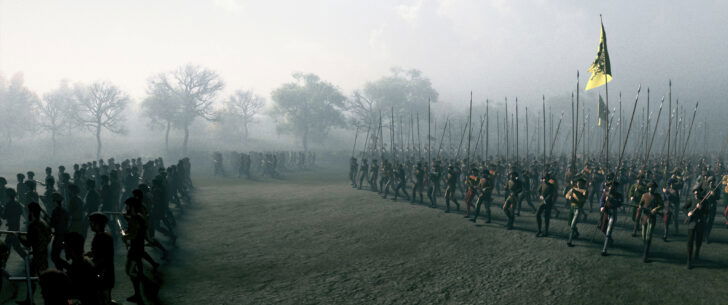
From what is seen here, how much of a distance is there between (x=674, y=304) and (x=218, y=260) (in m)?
9.24

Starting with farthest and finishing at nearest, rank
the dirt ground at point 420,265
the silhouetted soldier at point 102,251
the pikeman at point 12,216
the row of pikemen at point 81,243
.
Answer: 1. the pikeman at point 12,216
2. the dirt ground at point 420,265
3. the silhouetted soldier at point 102,251
4. the row of pikemen at point 81,243

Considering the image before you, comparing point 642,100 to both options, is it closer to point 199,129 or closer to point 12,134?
point 199,129

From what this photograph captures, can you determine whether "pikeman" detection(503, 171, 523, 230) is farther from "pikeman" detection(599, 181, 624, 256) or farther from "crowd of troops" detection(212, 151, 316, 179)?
"crowd of troops" detection(212, 151, 316, 179)

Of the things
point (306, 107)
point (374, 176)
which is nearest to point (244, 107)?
point (306, 107)

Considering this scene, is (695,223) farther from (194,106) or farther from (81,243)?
(194,106)

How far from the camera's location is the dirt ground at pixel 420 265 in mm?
7434

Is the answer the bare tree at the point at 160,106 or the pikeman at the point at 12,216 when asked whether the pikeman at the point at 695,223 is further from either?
the bare tree at the point at 160,106

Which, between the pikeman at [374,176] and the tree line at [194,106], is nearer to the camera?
the pikeman at [374,176]

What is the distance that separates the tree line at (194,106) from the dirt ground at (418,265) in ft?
144

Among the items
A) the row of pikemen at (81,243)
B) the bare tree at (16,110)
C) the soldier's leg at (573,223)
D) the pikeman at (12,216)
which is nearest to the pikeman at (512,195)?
the soldier's leg at (573,223)

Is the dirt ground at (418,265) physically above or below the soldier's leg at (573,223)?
below

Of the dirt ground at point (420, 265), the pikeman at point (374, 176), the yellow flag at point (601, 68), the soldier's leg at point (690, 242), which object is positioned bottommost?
the dirt ground at point (420, 265)

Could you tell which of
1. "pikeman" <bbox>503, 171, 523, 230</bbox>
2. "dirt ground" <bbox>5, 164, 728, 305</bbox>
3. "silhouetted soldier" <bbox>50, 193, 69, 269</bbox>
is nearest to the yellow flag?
"pikeman" <bbox>503, 171, 523, 230</bbox>

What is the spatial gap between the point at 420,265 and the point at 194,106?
57505 mm
